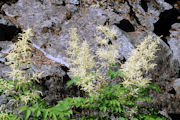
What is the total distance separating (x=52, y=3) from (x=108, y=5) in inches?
147

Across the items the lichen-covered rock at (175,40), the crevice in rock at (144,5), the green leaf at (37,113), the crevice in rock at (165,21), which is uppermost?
the crevice in rock at (144,5)

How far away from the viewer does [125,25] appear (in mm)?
9852

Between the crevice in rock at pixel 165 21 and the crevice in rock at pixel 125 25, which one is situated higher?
the crevice in rock at pixel 165 21

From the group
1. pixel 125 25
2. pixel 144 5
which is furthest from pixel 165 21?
pixel 125 25

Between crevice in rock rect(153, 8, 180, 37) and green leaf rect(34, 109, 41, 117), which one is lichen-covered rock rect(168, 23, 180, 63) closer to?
crevice in rock rect(153, 8, 180, 37)

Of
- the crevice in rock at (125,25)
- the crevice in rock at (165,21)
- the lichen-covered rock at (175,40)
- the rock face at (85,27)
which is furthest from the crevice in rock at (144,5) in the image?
the crevice in rock at (125,25)

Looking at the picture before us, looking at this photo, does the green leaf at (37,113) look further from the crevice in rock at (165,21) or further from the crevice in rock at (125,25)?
the crevice in rock at (165,21)

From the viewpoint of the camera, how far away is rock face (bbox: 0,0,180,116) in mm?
7469

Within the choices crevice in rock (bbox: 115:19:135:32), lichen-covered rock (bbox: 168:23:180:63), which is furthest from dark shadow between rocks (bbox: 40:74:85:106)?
lichen-covered rock (bbox: 168:23:180:63)

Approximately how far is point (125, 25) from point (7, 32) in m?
6.52

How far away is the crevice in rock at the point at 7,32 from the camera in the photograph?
7.46 m

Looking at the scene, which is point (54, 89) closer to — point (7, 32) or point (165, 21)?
point (7, 32)

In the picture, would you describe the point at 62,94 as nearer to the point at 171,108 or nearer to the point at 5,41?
the point at 5,41

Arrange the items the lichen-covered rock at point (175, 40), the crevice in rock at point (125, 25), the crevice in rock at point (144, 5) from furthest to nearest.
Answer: the crevice in rock at point (144, 5) → the lichen-covered rock at point (175, 40) → the crevice in rock at point (125, 25)
